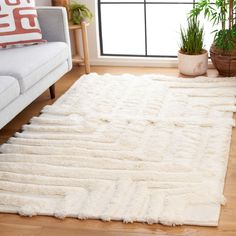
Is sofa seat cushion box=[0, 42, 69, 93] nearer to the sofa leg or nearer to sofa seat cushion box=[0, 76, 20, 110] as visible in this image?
sofa seat cushion box=[0, 76, 20, 110]

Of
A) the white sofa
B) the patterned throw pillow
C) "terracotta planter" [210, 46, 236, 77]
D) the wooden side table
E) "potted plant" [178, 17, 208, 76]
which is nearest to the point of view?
the white sofa

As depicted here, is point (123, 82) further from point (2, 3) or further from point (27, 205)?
point (27, 205)

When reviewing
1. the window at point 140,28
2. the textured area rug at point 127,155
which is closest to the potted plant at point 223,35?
the textured area rug at point 127,155

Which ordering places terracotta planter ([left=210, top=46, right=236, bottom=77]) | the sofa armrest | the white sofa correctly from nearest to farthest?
the white sofa → the sofa armrest → terracotta planter ([left=210, top=46, right=236, bottom=77])

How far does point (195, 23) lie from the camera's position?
13.5 feet

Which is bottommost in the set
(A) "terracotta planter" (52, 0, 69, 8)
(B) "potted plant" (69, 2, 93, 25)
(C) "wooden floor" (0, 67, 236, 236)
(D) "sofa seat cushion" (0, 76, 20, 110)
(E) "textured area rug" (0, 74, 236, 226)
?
(C) "wooden floor" (0, 67, 236, 236)

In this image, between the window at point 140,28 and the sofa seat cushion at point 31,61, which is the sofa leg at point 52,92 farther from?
the window at point 140,28

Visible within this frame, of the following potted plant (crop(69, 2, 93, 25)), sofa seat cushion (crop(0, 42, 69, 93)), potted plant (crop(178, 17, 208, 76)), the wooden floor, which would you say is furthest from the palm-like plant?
the wooden floor

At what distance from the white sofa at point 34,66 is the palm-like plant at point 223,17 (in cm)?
108

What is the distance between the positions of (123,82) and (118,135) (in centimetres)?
102

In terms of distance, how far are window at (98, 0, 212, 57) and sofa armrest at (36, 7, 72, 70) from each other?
88cm

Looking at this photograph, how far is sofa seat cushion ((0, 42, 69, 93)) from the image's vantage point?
3.19m

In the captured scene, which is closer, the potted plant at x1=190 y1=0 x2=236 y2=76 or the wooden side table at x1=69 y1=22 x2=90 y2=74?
the potted plant at x1=190 y1=0 x2=236 y2=76

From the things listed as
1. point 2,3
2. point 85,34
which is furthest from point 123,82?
point 2,3
